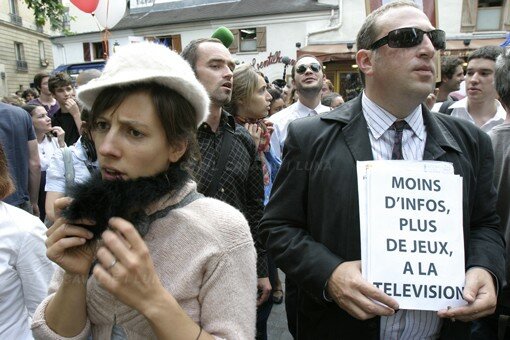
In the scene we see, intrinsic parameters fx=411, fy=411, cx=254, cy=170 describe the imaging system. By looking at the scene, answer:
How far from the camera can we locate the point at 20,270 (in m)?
1.79

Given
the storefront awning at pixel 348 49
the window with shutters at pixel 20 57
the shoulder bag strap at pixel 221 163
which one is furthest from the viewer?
the window with shutters at pixel 20 57

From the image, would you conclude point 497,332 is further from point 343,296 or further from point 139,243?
point 139,243

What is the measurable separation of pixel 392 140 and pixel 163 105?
101 cm

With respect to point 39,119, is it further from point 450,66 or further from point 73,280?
point 450,66

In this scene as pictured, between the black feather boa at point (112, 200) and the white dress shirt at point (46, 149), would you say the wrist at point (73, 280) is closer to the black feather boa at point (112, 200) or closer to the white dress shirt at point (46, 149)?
the black feather boa at point (112, 200)

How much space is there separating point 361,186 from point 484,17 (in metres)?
19.9

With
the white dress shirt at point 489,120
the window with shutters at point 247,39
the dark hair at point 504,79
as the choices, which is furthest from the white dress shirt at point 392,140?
the window with shutters at point 247,39

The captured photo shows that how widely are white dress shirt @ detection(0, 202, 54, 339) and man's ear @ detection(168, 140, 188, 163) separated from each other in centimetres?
92

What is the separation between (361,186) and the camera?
5.15ft

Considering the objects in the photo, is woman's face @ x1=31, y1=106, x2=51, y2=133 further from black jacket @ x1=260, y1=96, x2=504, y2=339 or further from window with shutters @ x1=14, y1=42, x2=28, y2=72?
window with shutters @ x1=14, y1=42, x2=28, y2=72

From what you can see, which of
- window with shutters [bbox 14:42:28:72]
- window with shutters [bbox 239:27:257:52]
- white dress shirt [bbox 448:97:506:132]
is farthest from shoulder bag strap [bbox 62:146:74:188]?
window with shutters [bbox 14:42:28:72]

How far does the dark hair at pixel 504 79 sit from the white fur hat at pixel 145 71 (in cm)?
171

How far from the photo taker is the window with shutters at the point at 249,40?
21.9m

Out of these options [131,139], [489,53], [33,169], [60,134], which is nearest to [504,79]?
[489,53]
